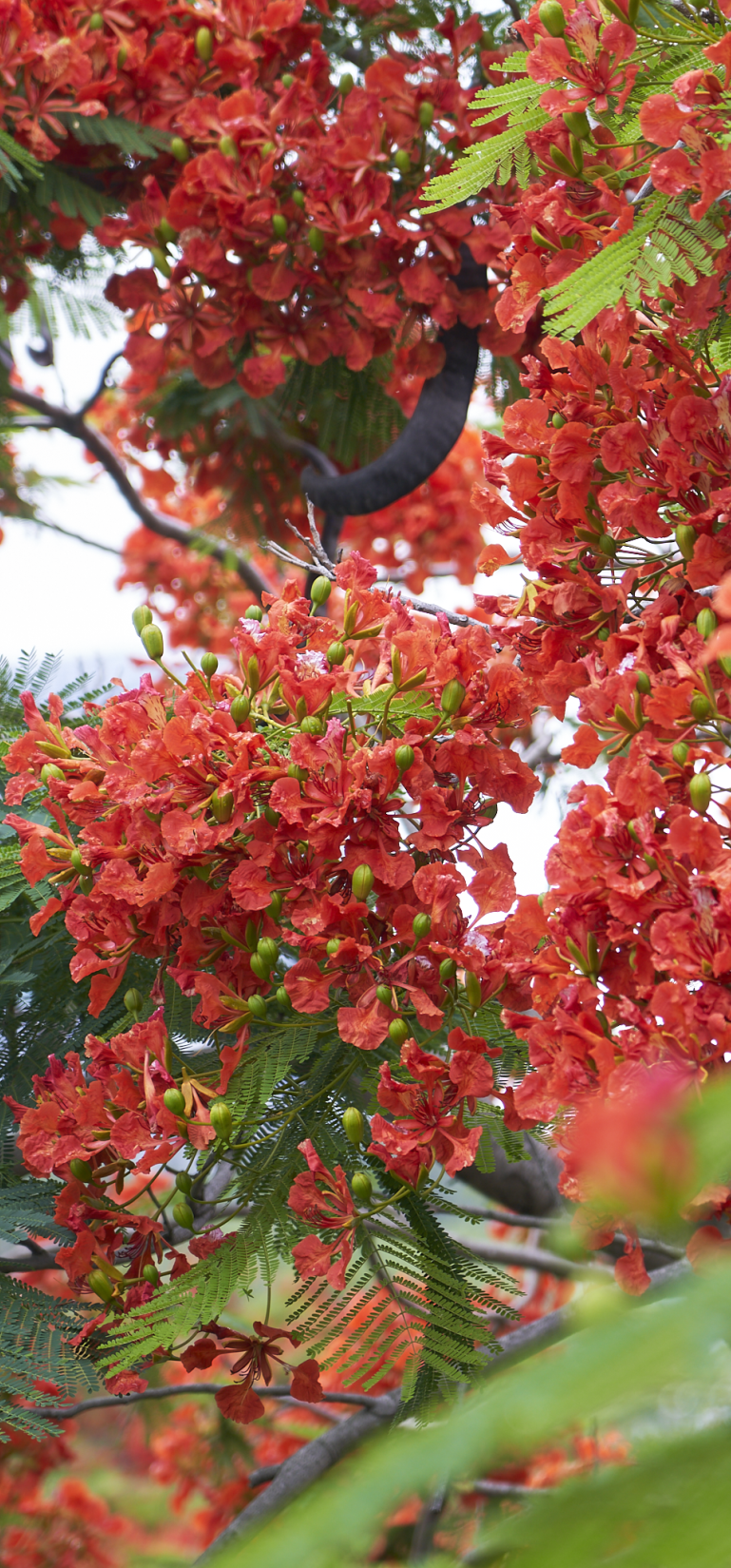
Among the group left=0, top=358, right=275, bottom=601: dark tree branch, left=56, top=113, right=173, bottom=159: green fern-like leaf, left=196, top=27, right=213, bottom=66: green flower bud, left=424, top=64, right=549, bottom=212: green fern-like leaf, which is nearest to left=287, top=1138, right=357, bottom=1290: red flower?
left=424, top=64, right=549, bottom=212: green fern-like leaf

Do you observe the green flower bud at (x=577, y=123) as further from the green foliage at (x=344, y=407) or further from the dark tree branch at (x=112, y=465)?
the dark tree branch at (x=112, y=465)

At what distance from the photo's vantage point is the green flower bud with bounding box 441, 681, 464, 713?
2.64 ft

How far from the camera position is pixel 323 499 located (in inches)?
64.2

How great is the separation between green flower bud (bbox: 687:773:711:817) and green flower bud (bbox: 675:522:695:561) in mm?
179

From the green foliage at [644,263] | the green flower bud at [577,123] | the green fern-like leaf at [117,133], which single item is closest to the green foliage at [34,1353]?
the green foliage at [644,263]

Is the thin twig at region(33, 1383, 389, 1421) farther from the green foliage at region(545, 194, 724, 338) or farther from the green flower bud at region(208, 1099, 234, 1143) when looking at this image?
the green foliage at region(545, 194, 724, 338)

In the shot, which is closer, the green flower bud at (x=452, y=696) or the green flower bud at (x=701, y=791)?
the green flower bud at (x=701, y=791)

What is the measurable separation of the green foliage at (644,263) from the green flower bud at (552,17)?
12 cm

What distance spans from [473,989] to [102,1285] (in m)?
0.32

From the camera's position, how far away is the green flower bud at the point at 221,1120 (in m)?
0.76

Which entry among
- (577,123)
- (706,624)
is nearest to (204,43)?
(577,123)

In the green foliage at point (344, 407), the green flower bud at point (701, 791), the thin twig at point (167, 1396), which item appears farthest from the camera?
the green foliage at point (344, 407)

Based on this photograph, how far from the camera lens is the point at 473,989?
77 centimetres

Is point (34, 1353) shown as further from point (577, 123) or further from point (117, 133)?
point (117, 133)
